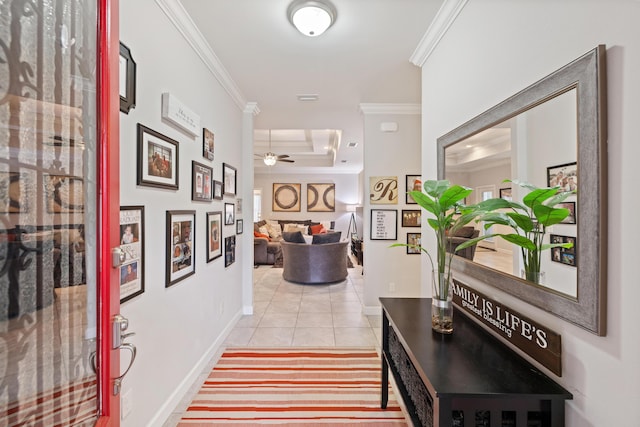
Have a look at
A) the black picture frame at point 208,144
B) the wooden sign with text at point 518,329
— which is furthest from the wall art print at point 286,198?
the wooden sign with text at point 518,329

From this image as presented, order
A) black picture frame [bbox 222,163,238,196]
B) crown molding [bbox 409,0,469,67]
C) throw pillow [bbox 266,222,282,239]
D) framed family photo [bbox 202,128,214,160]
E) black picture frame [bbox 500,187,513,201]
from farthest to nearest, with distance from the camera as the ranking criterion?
throw pillow [bbox 266,222,282,239], black picture frame [bbox 222,163,238,196], framed family photo [bbox 202,128,214,160], crown molding [bbox 409,0,469,67], black picture frame [bbox 500,187,513,201]

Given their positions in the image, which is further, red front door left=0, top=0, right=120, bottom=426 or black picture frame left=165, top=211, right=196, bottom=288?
black picture frame left=165, top=211, right=196, bottom=288

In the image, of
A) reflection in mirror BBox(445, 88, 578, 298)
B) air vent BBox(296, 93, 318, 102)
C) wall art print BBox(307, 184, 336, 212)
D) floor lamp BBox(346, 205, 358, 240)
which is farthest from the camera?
wall art print BBox(307, 184, 336, 212)

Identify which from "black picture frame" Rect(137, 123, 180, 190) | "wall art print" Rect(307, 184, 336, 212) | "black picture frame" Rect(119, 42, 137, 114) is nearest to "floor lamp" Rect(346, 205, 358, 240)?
"wall art print" Rect(307, 184, 336, 212)

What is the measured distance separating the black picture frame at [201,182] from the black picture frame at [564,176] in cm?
208

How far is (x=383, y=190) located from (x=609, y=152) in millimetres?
2807

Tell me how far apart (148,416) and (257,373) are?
33.4 inches

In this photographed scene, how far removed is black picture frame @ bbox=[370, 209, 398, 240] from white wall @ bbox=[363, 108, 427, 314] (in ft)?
0.15

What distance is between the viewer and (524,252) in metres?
1.05

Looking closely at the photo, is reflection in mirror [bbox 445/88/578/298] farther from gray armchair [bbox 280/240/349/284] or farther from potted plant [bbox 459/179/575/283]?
gray armchair [bbox 280/240/349/284]

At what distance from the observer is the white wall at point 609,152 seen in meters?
0.71

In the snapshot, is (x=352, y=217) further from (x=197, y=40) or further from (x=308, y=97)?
(x=197, y=40)

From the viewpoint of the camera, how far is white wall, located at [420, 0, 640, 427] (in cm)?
71

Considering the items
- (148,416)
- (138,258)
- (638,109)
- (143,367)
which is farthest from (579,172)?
(148,416)
